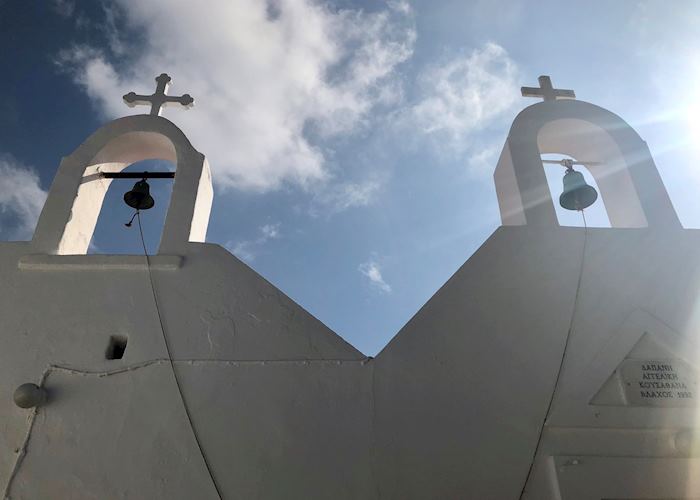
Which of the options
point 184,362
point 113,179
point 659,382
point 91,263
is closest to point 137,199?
point 113,179

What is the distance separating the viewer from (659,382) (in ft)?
12.9

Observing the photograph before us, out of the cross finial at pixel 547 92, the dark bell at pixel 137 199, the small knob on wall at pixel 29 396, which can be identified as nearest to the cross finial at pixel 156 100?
the dark bell at pixel 137 199

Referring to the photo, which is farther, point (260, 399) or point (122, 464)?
point (260, 399)

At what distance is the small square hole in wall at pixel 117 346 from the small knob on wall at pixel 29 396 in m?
0.56

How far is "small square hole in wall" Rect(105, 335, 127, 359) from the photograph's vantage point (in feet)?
13.5

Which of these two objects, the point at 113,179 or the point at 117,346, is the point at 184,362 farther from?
the point at 113,179

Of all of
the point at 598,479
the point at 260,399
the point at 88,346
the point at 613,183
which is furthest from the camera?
the point at 613,183

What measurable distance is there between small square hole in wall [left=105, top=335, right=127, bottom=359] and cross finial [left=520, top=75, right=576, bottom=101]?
16.3 ft

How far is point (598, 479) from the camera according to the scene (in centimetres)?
351

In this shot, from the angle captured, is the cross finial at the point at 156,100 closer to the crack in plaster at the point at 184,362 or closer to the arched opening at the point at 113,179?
the arched opening at the point at 113,179

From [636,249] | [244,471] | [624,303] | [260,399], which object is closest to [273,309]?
[260,399]

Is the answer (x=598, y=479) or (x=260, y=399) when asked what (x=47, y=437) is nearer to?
(x=260, y=399)

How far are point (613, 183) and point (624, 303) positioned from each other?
5.49 ft

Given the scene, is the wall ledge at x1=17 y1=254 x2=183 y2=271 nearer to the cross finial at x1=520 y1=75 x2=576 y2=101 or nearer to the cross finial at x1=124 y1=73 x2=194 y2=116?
the cross finial at x1=124 y1=73 x2=194 y2=116
